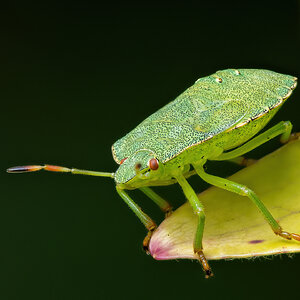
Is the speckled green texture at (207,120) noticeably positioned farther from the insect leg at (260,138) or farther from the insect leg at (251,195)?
the insect leg at (251,195)

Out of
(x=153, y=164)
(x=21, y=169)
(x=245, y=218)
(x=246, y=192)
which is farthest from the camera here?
(x=21, y=169)

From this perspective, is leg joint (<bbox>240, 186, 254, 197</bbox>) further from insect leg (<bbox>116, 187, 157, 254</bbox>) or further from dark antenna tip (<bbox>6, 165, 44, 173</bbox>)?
dark antenna tip (<bbox>6, 165, 44, 173</bbox>)

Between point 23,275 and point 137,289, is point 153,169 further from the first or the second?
point 23,275

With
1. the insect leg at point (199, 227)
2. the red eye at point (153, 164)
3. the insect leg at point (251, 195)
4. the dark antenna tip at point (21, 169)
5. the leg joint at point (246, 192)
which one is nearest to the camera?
the insect leg at point (251, 195)

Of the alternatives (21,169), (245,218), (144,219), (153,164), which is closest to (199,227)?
(245,218)

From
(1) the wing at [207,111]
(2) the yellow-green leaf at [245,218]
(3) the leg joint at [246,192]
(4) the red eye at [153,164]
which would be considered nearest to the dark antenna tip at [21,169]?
(1) the wing at [207,111]

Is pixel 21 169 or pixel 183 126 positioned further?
pixel 21 169

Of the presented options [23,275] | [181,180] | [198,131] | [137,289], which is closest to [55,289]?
[23,275]

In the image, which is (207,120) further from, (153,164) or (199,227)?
(199,227)
